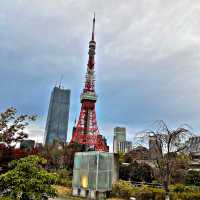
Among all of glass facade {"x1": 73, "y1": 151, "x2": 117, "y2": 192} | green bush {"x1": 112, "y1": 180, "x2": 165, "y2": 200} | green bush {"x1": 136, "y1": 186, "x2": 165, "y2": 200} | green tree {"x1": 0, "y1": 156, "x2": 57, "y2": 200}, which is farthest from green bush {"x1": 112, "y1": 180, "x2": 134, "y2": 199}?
green tree {"x1": 0, "y1": 156, "x2": 57, "y2": 200}

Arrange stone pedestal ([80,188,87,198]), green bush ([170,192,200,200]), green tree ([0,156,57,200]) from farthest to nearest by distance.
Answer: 1. stone pedestal ([80,188,87,198])
2. green bush ([170,192,200,200])
3. green tree ([0,156,57,200])

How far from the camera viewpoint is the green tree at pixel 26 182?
666cm

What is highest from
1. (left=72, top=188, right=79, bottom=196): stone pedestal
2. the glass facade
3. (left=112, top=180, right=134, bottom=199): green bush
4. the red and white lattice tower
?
the red and white lattice tower

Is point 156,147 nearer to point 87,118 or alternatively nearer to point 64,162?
point 64,162

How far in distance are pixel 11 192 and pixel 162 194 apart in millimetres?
12001

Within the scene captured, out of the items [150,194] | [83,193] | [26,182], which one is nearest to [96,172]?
[83,193]

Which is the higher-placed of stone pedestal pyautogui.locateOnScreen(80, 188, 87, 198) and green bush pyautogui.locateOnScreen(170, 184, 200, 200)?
green bush pyautogui.locateOnScreen(170, 184, 200, 200)

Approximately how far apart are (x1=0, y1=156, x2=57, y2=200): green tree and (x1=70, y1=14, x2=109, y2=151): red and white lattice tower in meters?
44.7

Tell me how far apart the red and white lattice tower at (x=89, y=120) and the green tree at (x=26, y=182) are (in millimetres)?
44713

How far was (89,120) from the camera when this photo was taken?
54.3 meters

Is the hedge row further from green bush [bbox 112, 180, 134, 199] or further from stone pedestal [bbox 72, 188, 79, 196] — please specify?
stone pedestal [bbox 72, 188, 79, 196]

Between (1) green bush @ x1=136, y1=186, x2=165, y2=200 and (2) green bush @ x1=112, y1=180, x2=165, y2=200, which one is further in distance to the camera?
(2) green bush @ x1=112, y1=180, x2=165, y2=200

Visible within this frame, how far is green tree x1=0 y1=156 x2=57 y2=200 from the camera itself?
262 inches

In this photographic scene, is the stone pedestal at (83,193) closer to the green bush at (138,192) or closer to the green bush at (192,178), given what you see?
the green bush at (138,192)
